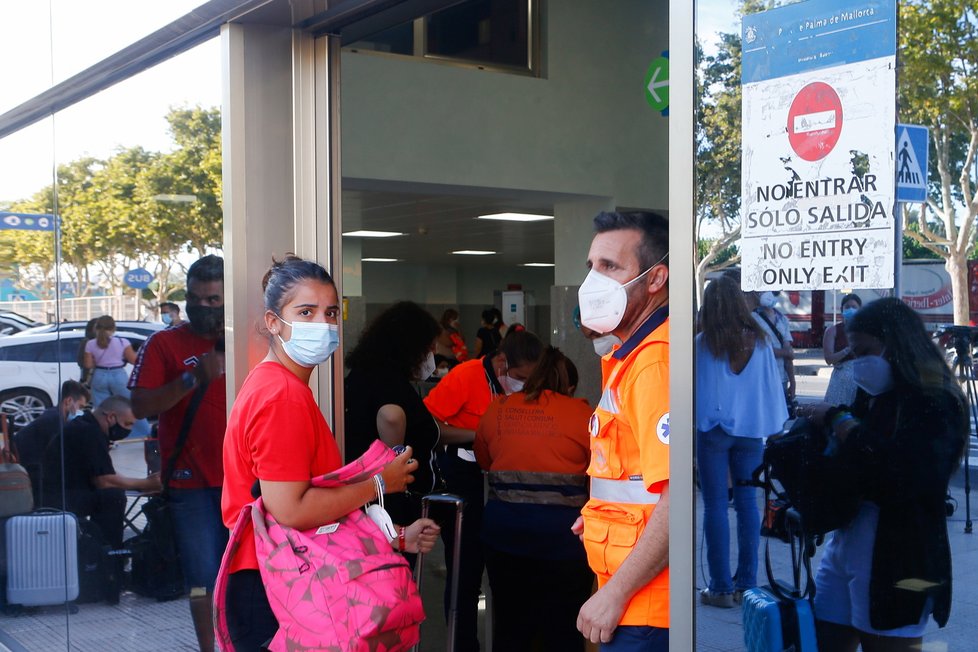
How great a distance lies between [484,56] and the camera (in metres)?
7.79

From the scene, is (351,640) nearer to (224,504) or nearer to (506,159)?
(224,504)

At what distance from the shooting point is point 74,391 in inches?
208

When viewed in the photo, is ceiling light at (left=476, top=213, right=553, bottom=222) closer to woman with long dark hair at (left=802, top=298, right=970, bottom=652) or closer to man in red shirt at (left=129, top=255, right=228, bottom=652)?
man in red shirt at (left=129, top=255, right=228, bottom=652)

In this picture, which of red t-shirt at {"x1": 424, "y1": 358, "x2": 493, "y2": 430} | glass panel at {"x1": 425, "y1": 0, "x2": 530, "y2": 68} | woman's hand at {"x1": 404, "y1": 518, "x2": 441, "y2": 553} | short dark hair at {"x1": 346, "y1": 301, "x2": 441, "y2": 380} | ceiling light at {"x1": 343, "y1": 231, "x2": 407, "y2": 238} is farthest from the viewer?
ceiling light at {"x1": 343, "y1": 231, "x2": 407, "y2": 238}

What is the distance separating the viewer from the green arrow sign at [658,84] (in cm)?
618

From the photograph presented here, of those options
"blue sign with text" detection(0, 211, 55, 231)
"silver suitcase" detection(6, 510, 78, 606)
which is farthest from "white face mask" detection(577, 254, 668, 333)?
"blue sign with text" detection(0, 211, 55, 231)

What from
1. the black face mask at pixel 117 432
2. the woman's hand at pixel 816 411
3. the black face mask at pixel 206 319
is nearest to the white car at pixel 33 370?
the black face mask at pixel 117 432

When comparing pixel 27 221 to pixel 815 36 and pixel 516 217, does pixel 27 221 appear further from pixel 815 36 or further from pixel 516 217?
pixel 516 217

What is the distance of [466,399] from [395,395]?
40.5 inches

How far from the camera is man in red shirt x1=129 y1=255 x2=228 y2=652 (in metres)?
4.21

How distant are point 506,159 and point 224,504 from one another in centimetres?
517

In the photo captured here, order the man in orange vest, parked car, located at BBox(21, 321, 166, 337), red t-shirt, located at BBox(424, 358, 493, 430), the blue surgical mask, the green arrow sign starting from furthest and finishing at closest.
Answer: the green arrow sign < red t-shirt, located at BBox(424, 358, 493, 430) < parked car, located at BBox(21, 321, 166, 337) < the blue surgical mask < the man in orange vest

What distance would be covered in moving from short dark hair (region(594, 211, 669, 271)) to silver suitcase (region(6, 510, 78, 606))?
3.77 meters

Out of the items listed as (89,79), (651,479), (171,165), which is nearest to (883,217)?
(651,479)
